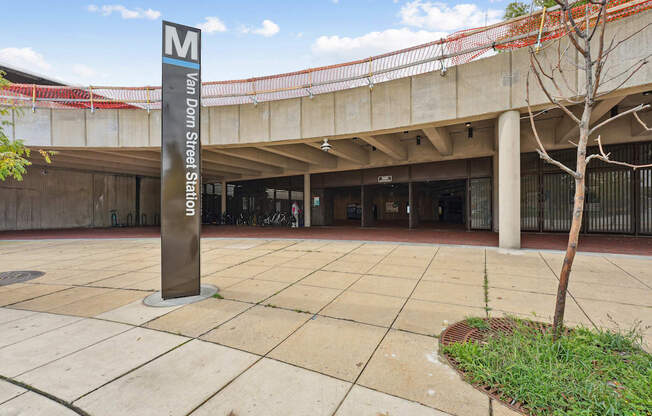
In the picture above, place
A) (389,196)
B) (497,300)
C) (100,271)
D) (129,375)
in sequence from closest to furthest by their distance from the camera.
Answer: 1. (129,375)
2. (497,300)
3. (100,271)
4. (389,196)

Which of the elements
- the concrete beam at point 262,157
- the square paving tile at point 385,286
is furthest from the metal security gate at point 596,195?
the concrete beam at point 262,157

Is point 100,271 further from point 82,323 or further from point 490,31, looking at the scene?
point 490,31

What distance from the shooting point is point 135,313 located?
13.6 feet

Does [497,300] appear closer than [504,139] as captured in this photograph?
Yes

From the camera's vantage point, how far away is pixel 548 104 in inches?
312

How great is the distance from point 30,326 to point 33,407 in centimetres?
218

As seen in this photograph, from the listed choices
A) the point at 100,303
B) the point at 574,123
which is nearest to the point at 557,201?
the point at 574,123

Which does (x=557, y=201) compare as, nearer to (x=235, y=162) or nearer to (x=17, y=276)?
(x=235, y=162)

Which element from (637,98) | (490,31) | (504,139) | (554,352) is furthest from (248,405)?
(637,98)

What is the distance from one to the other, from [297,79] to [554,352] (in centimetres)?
1117

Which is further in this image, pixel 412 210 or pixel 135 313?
pixel 412 210

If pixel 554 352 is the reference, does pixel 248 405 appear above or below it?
below

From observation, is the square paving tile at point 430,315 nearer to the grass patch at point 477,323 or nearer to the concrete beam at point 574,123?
the grass patch at point 477,323

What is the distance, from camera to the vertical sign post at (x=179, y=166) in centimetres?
464
